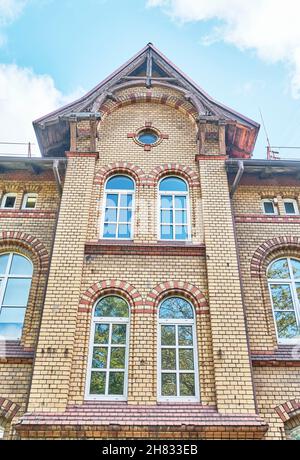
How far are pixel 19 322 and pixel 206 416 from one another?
4153mm

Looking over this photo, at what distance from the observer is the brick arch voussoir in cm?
870

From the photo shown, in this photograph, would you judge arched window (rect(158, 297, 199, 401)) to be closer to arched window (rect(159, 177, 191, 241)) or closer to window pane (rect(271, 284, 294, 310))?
arched window (rect(159, 177, 191, 241))

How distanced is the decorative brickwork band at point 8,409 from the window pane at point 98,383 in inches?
52.1

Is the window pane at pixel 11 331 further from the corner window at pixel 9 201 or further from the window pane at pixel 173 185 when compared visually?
the window pane at pixel 173 185

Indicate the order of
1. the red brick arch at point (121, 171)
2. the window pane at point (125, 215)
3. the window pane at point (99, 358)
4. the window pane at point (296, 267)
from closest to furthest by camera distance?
the window pane at point (99, 358) → the window pane at point (296, 267) → the window pane at point (125, 215) → the red brick arch at point (121, 171)

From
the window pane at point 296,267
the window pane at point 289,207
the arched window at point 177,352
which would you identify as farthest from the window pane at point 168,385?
Answer: the window pane at point 289,207

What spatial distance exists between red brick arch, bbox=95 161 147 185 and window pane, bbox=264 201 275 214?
10.4ft

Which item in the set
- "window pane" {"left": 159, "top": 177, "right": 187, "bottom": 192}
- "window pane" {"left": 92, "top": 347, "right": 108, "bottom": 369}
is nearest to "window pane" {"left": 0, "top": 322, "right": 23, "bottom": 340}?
"window pane" {"left": 92, "top": 347, "right": 108, "bottom": 369}

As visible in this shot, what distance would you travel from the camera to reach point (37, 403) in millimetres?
6355

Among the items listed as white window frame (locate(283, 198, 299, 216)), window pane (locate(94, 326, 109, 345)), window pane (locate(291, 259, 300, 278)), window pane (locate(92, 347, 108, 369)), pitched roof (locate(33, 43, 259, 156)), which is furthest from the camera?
pitched roof (locate(33, 43, 259, 156))

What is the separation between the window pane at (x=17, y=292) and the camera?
27.0 feet

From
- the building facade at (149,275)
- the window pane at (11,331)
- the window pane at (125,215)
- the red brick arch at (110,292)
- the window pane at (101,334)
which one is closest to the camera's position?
the building facade at (149,275)
